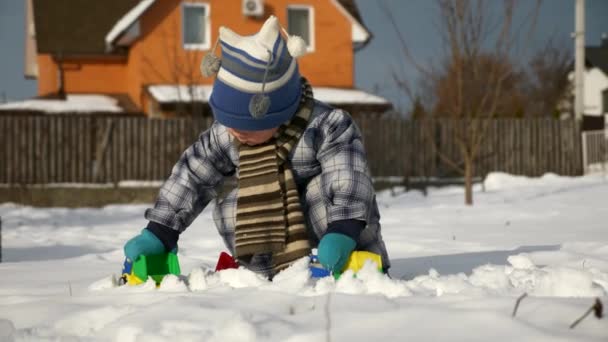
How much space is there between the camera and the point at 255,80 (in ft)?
9.70

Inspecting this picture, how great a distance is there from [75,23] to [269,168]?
16.9 meters

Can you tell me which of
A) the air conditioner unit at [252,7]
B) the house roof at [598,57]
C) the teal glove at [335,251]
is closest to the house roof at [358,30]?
the air conditioner unit at [252,7]

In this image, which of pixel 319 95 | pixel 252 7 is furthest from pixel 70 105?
pixel 319 95

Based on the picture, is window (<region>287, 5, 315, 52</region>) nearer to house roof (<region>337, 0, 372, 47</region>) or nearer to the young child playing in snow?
house roof (<region>337, 0, 372, 47</region>)

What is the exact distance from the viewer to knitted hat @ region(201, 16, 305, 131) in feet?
9.70

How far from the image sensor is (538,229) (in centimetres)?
618

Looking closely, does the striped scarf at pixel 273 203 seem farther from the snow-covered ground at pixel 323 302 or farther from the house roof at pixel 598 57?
the house roof at pixel 598 57

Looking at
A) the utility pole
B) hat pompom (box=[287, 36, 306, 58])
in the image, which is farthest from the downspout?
hat pompom (box=[287, 36, 306, 58])

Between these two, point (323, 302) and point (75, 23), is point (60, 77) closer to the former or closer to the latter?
point (75, 23)

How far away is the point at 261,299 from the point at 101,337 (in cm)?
47

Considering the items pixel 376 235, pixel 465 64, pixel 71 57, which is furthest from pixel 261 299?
pixel 71 57

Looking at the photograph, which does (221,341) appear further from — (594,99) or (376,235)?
(594,99)

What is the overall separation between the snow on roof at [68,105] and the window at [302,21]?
4.34m

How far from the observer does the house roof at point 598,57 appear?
39250 millimetres
